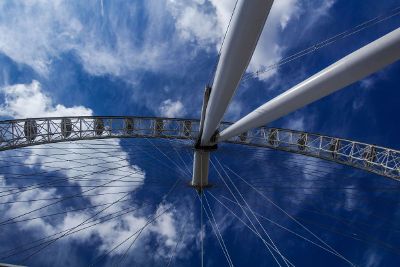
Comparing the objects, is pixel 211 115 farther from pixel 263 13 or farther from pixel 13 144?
pixel 13 144

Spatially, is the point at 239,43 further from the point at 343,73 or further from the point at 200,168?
the point at 200,168

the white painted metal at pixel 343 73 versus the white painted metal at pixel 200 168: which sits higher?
the white painted metal at pixel 343 73

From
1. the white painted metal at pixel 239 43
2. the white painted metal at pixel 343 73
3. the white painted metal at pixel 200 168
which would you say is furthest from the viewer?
the white painted metal at pixel 200 168

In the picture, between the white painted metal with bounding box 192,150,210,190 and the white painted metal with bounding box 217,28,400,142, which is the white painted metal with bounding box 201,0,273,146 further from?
the white painted metal with bounding box 192,150,210,190

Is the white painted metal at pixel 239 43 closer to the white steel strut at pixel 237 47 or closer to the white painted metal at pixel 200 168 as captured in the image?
the white steel strut at pixel 237 47

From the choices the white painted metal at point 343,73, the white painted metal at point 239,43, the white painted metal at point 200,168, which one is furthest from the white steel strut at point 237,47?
the white painted metal at point 200,168

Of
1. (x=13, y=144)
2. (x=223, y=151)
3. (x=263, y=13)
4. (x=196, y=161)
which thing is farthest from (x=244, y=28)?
(x=13, y=144)

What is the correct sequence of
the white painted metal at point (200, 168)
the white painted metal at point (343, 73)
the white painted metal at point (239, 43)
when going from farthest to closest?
the white painted metal at point (200, 168)
the white painted metal at point (239, 43)
the white painted metal at point (343, 73)
